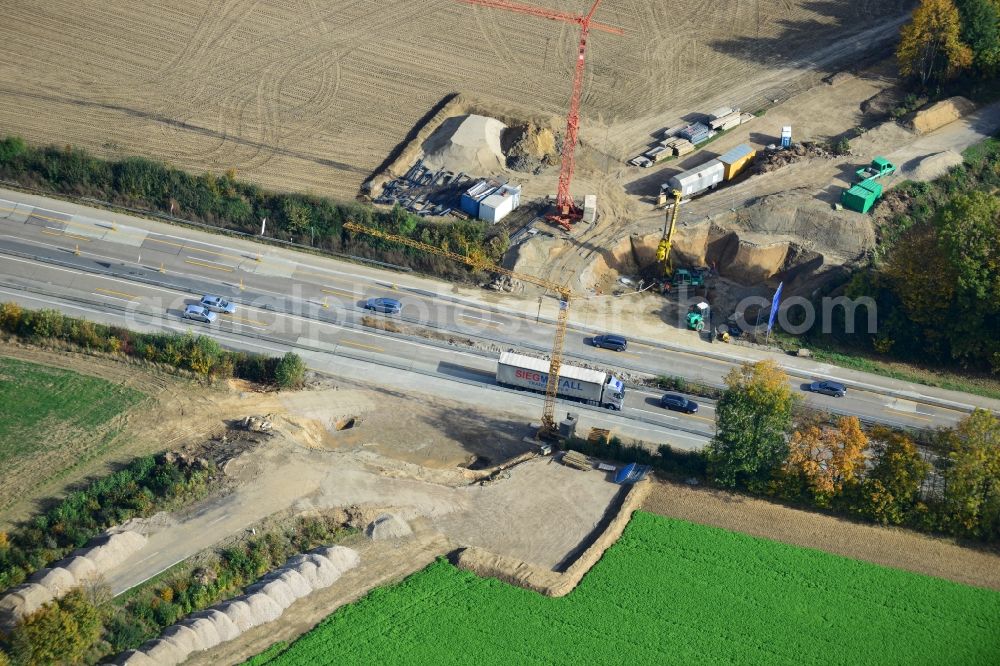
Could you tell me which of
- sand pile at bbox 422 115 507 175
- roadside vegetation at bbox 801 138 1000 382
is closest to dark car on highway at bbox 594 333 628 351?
roadside vegetation at bbox 801 138 1000 382

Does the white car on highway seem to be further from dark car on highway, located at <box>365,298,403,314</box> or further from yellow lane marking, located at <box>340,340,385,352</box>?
dark car on highway, located at <box>365,298,403,314</box>

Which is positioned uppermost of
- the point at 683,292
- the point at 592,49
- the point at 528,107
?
the point at 592,49

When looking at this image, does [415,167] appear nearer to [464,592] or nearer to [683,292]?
[683,292]

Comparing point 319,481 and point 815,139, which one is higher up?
point 815,139

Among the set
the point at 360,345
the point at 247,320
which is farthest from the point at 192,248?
the point at 360,345

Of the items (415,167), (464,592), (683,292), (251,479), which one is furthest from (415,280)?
(464,592)

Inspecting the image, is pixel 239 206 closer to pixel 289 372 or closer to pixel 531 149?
pixel 289 372

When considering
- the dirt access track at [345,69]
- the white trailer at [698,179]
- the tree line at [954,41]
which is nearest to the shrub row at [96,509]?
the dirt access track at [345,69]
